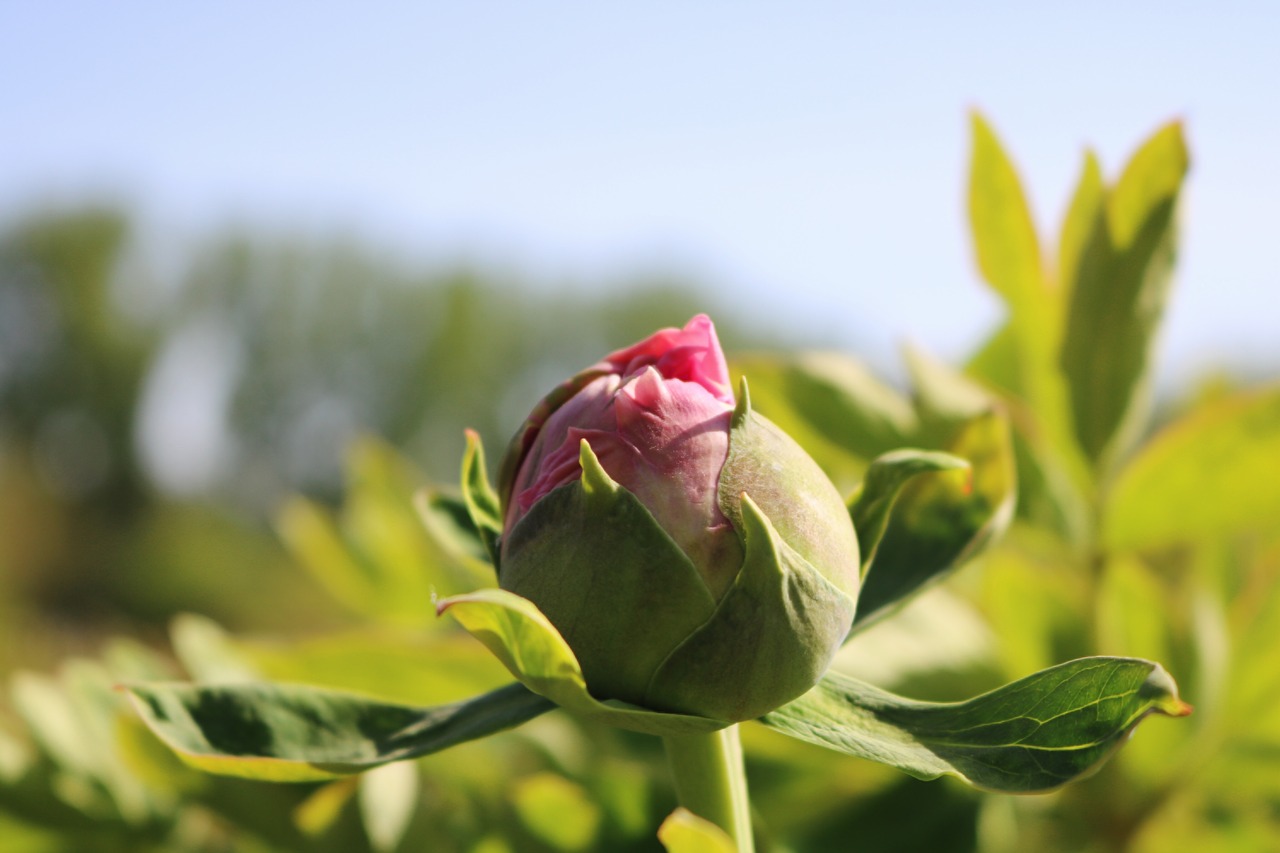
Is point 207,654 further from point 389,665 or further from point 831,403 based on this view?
point 831,403

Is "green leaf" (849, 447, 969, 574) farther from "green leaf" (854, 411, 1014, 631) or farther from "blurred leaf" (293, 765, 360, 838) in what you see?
"blurred leaf" (293, 765, 360, 838)

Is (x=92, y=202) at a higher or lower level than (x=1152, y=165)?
higher

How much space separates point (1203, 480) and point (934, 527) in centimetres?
25

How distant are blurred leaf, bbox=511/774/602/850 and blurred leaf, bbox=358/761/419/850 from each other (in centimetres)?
7

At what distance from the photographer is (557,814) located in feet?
1.77

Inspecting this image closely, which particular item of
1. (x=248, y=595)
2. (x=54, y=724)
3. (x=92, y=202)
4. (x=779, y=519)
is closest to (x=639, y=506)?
(x=779, y=519)

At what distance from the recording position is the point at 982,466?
0.47 m

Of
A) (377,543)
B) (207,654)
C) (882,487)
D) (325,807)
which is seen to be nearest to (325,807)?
(325,807)

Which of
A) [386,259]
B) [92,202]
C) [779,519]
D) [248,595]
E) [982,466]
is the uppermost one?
[92,202]

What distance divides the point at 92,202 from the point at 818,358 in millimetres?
20440

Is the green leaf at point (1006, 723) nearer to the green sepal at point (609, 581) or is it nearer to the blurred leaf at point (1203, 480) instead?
the green sepal at point (609, 581)

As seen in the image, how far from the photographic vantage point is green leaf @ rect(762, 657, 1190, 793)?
278mm

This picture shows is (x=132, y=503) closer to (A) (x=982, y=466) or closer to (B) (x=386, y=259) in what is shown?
(B) (x=386, y=259)

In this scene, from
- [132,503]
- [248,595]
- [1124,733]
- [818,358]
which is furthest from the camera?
[132,503]
